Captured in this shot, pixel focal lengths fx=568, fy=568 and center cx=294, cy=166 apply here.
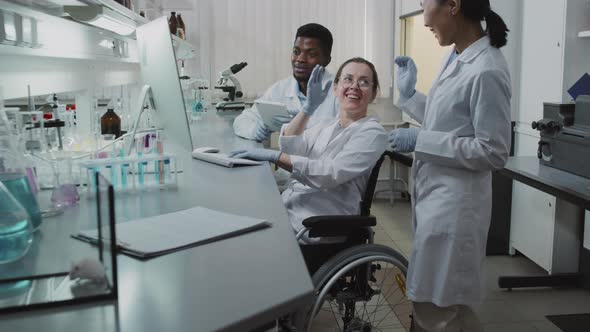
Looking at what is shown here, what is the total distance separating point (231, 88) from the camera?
4.77 meters

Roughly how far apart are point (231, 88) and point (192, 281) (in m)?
3.92

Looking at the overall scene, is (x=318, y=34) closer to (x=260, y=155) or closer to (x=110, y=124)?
(x=260, y=155)

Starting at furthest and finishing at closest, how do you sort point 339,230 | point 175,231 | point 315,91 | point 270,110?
point 270,110 → point 315,91 → point 339,230 → point 175,231

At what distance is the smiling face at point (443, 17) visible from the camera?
1.88 meters

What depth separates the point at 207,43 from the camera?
205 inches

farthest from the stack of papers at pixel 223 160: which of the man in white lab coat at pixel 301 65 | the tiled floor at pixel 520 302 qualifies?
the tiled floor at pixel 520 302

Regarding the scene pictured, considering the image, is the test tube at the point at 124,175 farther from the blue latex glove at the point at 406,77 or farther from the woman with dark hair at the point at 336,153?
the blue latex glove at the point at 406,77

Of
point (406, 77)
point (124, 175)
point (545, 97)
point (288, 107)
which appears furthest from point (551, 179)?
point (124, 175)

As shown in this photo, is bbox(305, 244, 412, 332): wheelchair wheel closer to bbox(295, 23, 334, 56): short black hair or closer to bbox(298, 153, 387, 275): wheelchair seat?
bbox(298, 153, 387, 275): wheelchair seat

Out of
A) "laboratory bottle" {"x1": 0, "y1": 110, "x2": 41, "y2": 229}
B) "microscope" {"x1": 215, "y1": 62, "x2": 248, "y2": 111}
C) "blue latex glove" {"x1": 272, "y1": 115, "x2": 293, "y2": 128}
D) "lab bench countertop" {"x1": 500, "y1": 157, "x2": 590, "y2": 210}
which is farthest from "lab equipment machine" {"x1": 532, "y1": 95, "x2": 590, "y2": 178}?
"microscope" {"x1": 215, "y1": 62, "x2": 248, "y2": 111}

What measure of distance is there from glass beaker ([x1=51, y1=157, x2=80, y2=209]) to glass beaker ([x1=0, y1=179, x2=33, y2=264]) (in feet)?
1.17

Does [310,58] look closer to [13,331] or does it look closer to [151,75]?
[151,75]

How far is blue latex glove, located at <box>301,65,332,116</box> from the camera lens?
2426 mm

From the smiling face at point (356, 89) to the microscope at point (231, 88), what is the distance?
223 cm
